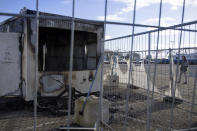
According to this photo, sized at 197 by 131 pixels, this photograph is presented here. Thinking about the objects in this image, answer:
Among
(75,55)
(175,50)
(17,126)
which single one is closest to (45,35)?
(75,55)

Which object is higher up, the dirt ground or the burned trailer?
the burned trailer

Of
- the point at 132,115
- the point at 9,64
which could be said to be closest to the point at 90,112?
the point at 132,115

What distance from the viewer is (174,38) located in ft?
11.4

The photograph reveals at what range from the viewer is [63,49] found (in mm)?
9977

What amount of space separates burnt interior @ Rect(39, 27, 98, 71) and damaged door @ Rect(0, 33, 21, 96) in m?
1.35

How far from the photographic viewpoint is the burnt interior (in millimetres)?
8281

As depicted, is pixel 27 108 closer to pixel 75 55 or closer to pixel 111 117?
pixel 111 117

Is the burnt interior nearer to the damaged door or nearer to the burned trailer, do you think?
the burned trailer

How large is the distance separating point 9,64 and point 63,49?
14.0ft

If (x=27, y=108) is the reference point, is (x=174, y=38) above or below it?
above

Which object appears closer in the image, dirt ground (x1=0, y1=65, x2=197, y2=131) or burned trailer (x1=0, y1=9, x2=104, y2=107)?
dirt ground (x1=0, y1=65, x2=197, y2=131)

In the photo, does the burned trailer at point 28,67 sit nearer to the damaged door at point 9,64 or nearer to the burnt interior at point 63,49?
the damaged door at point 9,64

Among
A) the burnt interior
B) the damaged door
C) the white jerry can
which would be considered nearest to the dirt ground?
the white jerry can

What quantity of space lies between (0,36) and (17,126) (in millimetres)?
3285
